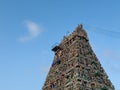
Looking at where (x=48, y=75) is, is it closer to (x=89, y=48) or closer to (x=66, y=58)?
(x=66, y=58)

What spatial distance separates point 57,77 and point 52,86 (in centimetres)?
216

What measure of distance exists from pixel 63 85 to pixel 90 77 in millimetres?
5457

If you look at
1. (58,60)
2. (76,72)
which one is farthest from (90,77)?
(58,60)

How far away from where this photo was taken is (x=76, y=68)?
52281 millimetres

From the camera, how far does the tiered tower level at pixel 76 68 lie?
50781 millimetres

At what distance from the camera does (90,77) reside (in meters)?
52.3

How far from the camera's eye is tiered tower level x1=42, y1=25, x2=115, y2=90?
167 feet

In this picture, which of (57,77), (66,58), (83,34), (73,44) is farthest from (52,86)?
(83,34)

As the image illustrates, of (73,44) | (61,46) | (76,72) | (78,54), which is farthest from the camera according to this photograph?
(61,46)

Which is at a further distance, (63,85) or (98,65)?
(98,65)

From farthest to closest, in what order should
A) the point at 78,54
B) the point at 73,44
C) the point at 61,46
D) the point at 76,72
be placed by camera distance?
the point at 61,46 → the point at 73,44 → the point at 78,54 → the point at 76,72

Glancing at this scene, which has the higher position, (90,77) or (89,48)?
(89,48)

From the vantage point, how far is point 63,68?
5703cm

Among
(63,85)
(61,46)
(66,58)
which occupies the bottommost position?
(63,85)
